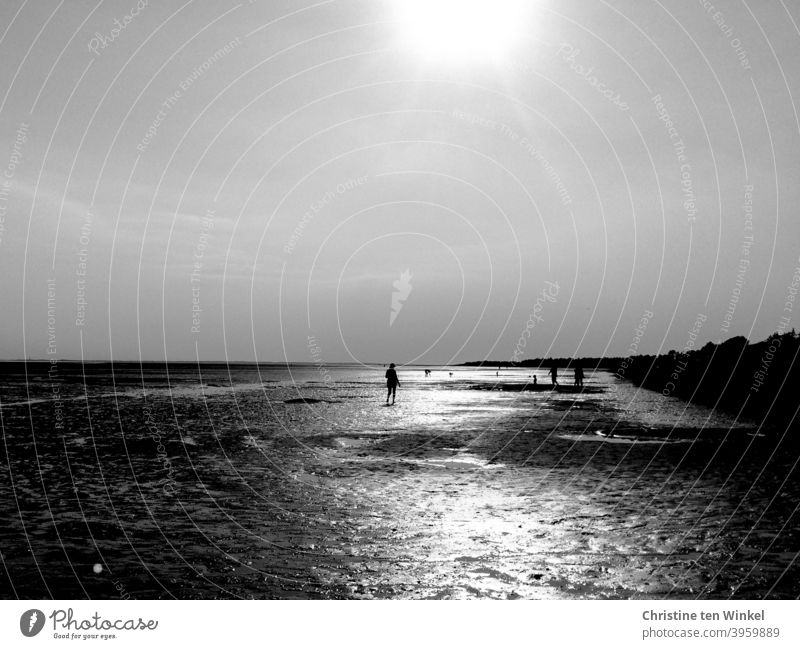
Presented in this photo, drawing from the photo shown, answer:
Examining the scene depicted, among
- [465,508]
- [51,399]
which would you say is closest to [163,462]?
[465,508]

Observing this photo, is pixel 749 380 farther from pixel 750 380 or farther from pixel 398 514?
pixel 398 514

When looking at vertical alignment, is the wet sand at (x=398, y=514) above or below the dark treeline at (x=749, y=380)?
below

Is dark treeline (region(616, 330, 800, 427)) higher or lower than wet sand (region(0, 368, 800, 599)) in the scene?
higher

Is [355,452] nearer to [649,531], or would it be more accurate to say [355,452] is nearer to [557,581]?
[649,531]

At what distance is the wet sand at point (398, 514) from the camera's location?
746cm

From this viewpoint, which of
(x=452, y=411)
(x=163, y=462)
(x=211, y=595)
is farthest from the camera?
(x=452, y=411)

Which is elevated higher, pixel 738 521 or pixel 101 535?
pixel 738 521

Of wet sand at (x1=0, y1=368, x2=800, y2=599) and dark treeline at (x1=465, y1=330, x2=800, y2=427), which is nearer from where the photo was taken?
wet sand at (x1=0, y1=368, x2=800, y2=599)

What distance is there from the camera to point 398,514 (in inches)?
415

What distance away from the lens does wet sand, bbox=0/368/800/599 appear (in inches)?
294

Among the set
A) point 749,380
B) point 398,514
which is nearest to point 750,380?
point 749,380

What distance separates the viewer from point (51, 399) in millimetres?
38125

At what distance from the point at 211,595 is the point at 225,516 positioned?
141 inches

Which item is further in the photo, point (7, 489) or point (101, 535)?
point (7, 489)
